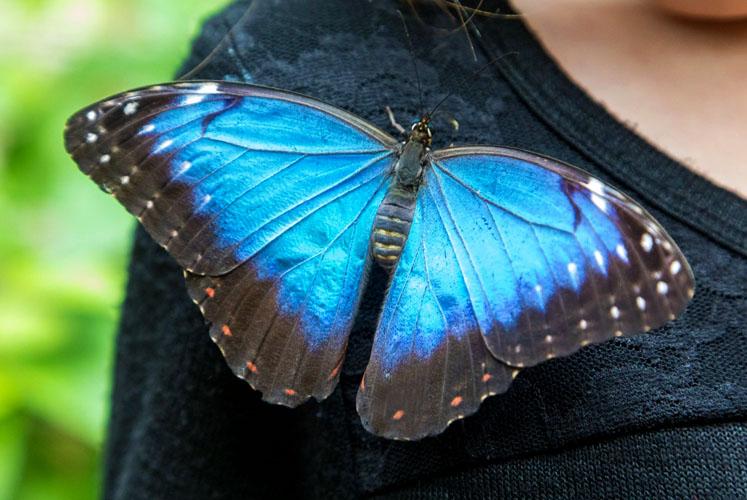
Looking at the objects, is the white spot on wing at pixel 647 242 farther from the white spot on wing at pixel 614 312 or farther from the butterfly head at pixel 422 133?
the butterfly head at pixel 422 133

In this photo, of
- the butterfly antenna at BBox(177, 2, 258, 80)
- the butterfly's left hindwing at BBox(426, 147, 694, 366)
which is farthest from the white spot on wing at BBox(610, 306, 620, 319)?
the butterfly antenna at BBox(177, 2, 258, 80)

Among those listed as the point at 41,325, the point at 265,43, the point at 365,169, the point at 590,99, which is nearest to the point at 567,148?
the point at 590,99

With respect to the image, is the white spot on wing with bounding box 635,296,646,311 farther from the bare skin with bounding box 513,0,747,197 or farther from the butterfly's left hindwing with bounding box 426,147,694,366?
the bare skin with bounding box 513,0,747,197

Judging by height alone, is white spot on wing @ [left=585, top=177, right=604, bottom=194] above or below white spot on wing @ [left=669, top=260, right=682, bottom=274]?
above

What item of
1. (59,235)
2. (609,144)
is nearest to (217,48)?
(609,144)

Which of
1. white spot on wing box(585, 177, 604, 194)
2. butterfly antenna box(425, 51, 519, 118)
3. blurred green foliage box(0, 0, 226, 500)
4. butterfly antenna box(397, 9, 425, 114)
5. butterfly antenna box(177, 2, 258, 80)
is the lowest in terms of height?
blurred green foliage box(0, 0, 226, 500)

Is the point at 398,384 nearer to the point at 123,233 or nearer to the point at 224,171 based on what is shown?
the point at 224,171

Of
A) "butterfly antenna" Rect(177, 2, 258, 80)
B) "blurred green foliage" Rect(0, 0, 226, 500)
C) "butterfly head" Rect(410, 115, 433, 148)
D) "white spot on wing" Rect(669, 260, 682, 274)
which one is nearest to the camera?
"white spot on wing" Rect(669, 260, 682, 274)

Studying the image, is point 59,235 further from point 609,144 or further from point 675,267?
point 675,267
